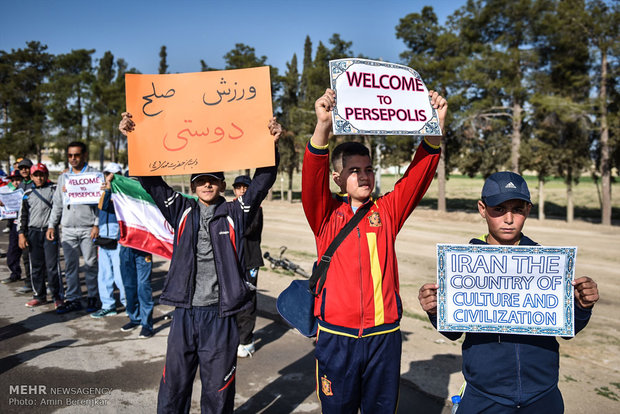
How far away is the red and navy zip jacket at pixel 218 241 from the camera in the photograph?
3.25 m

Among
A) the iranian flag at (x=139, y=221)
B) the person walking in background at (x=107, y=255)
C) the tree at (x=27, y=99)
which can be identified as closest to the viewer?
the iranian flag at (x=139, y=221)

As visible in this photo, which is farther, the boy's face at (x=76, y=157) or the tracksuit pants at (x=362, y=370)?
the boy's face at (x=76, y=157)

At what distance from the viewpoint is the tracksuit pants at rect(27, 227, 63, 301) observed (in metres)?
7.14

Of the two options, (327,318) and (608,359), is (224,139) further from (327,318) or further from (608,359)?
(608,359)

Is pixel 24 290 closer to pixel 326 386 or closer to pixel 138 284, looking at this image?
pixel 138 284

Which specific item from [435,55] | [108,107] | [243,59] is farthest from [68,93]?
[435,55]

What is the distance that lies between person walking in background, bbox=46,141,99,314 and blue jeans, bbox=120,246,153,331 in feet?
2.60

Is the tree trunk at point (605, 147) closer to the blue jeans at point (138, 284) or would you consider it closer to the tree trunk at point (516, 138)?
the tree trunk at point (516, 138)

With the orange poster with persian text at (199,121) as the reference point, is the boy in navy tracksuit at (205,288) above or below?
below

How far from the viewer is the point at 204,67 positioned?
3634 cm

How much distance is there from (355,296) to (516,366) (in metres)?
0.93

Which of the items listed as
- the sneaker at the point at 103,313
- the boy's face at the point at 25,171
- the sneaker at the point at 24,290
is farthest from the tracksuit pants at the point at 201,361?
the boy's face at the point at 25,171

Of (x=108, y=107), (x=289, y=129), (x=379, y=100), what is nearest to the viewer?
(x=379, y=100)

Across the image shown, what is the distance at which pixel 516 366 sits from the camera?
93.2 inches
